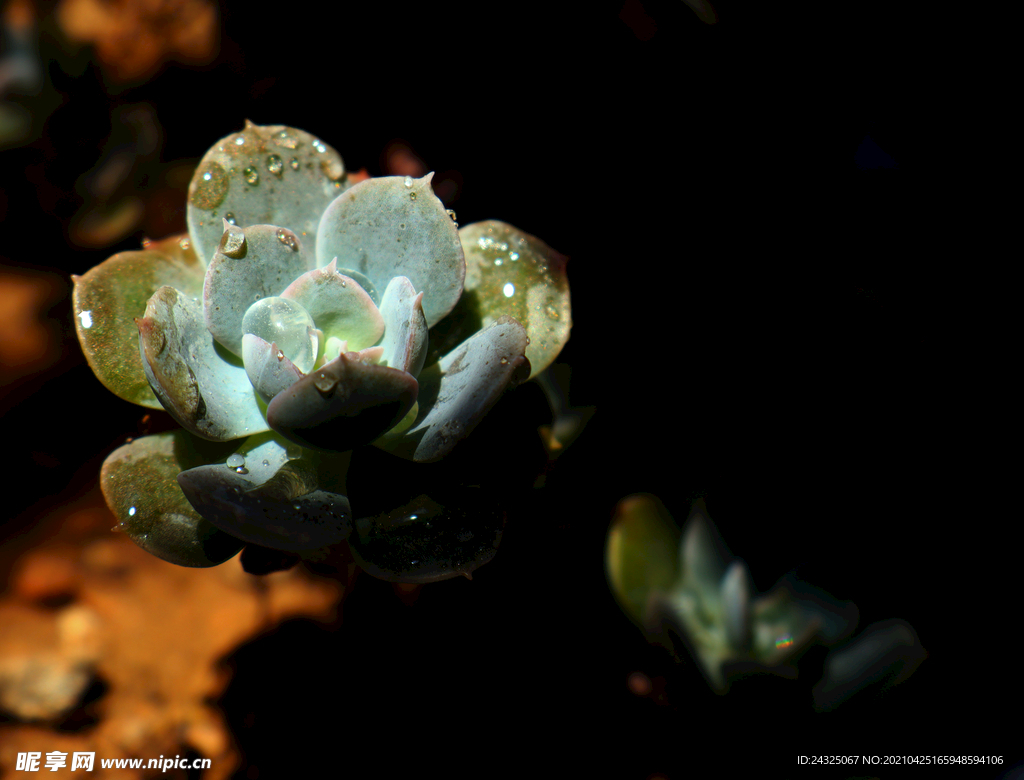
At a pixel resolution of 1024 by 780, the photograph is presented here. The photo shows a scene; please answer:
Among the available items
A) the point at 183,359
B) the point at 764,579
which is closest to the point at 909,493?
the point at 764,579

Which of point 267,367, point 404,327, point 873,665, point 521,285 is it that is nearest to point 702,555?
point 873,665

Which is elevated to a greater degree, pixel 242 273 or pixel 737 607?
pixel 242 273

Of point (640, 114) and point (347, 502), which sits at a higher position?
point (640, 114)

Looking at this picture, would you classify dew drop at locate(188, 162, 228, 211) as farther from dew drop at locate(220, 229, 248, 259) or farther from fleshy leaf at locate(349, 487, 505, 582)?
fleshy leaf at locate(349, 487, 505, 582)

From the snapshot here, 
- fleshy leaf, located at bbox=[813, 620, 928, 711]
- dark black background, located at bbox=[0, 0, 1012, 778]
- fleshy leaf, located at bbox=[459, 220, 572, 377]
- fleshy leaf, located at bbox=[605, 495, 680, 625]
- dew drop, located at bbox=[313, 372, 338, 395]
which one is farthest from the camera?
fleshy leaf, located at bbox=[605, 495, 680, 625]

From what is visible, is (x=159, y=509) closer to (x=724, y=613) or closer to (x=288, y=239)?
(x=288, y=239)

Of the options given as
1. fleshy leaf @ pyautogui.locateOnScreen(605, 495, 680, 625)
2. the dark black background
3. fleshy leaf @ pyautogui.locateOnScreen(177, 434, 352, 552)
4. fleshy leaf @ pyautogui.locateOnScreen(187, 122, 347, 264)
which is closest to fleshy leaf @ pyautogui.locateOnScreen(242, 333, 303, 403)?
fleshy leaf @ pyautogui.locateOnScreen(177, 434, 352, 552)

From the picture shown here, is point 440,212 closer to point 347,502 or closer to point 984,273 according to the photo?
point 347,502
